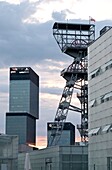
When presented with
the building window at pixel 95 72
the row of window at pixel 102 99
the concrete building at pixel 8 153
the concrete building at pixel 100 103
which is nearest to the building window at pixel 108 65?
the concrete building at pixel 100 103

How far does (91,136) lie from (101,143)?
Result: 6025 mm

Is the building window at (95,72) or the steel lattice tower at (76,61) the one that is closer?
the building window at (95,72)

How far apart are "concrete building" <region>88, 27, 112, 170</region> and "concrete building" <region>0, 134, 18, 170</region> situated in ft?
37.7

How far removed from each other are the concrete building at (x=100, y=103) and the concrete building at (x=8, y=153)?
11.5 metres

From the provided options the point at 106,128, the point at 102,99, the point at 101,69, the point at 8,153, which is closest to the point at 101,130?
the point at 106,128

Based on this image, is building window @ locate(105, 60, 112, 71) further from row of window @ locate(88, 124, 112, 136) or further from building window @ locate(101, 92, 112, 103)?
row of window @ locate(88, 124, 112, 136)

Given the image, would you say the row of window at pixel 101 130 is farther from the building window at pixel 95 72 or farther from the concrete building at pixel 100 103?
the building window at pixel 95 72

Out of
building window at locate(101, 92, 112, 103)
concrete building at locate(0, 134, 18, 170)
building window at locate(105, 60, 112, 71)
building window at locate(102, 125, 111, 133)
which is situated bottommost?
concrete building at locate(0, 134, 18, 170)

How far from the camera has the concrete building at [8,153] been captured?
71.8m

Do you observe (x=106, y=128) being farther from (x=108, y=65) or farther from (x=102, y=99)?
(x=108, y=65)

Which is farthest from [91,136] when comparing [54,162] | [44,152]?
[44,152]

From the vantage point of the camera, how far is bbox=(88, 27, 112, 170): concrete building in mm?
68125

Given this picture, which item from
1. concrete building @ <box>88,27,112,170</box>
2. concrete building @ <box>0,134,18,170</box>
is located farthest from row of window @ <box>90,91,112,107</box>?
concrete building @ <box>0,134,18,170</box>

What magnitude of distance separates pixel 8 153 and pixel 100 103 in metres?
14.3
